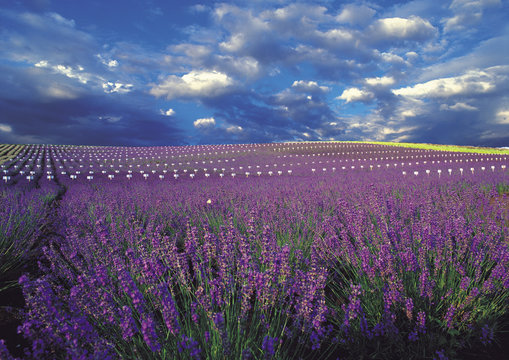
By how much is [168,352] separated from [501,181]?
9.92 m

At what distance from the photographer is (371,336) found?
5.50 ft

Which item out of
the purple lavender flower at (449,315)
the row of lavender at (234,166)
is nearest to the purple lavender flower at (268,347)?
the purple lavender flower at (449,315)

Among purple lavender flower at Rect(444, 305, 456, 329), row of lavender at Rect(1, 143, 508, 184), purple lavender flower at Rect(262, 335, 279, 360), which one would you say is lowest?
purple lavender flower at Rect(444, 305, 456, 329)

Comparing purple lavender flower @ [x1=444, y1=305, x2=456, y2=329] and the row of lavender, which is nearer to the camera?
purple lavender flower @ [x1=444, y1=305, x2=456, y2=329]

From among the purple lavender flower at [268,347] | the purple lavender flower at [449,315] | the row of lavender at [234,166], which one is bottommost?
the purple lavender flower at [449,315]

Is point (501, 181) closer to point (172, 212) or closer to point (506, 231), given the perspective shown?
point (506, 231)

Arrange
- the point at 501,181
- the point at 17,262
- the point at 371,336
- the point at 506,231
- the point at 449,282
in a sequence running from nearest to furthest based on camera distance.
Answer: the point at 371,336 → the point at 449,282 → the point at 506,231 → the point at 17,262 → the point at 501,181

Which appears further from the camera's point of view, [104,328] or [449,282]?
[449,282]

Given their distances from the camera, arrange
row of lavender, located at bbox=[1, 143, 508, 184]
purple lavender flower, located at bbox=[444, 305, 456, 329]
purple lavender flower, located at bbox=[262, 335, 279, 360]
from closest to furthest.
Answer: purple lavender flower, located at bbox=[262, 335, 279, 360], purple lavender flower, located at bbox=[444, 305, 456, 329], row of lavender, located at bbox=[1, 143, 508, 184]

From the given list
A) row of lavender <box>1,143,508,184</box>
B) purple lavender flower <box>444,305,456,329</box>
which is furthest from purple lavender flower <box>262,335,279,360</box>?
row of lavender <box>1,143,508,184</box>

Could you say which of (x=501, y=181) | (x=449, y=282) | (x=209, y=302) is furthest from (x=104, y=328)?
(x=501, y=181)

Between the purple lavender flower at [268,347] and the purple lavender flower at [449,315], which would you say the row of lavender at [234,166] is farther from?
the purple lavender flower at [268,347]

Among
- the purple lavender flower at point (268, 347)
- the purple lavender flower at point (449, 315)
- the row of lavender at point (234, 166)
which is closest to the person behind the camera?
the purple lavender flower at point (268, 347)

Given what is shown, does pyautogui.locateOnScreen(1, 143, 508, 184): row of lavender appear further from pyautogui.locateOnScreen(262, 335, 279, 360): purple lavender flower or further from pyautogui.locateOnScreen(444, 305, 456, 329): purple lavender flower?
pyautogui.locateOnScreen(262, 335, 279, 360): purple lavender flower
